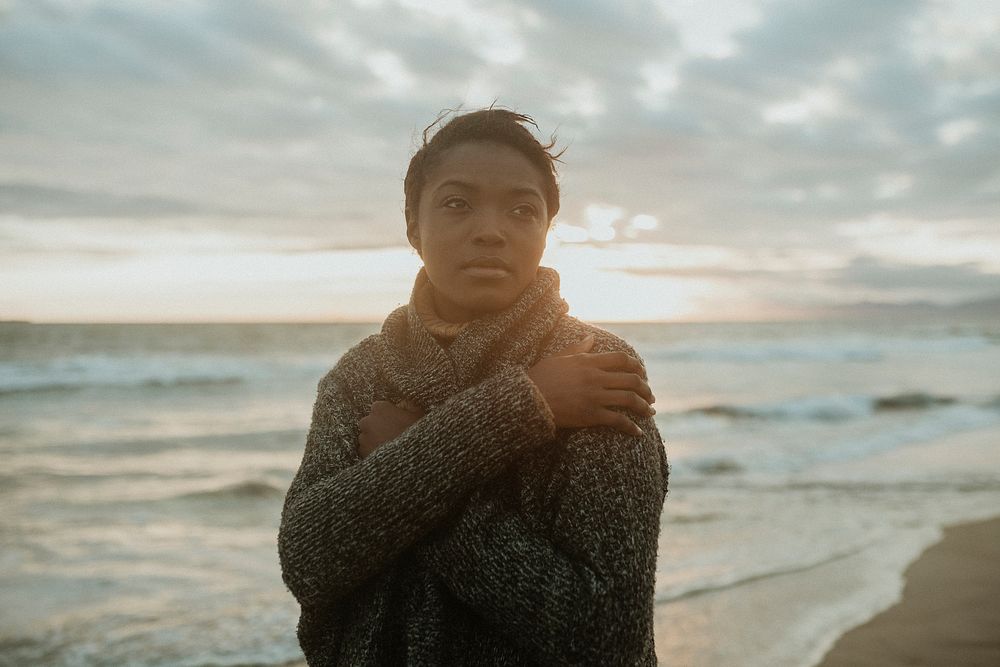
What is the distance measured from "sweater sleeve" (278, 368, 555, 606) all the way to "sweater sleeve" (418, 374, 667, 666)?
0.09m

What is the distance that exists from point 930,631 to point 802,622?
2.50 feet

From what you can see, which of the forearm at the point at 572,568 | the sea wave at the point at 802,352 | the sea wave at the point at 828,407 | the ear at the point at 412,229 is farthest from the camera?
the sea wave at the point at 802,352

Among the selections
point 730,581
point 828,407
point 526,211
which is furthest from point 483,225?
point 828,407

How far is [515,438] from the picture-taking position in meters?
1.62

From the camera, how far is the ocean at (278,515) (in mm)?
4484

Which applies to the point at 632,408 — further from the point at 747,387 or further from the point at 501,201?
the point at 747,387

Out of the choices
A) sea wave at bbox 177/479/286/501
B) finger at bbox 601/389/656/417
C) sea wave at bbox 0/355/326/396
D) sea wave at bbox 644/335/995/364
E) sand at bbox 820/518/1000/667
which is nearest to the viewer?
finger at bbox 601/389/656/417

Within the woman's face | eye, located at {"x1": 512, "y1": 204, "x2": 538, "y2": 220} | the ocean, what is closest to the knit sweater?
the woman's face

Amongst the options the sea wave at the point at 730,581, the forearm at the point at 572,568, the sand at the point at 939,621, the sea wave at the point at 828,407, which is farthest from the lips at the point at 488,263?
the sea wave at the point at 828,407

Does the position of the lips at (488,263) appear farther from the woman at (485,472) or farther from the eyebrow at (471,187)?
the eyebrow at (471,187)

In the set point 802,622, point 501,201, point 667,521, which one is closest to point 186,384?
point 667,521

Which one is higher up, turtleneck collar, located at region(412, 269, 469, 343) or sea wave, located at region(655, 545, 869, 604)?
turtleneck collar, located at region(412, 269, 469, 343)

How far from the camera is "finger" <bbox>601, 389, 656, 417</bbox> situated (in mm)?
1656

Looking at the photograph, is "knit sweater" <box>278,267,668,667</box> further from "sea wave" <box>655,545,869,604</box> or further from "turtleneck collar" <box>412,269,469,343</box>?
"sea wave" <box>655,545,869,604</box>
